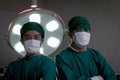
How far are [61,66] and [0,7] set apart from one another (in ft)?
6.89

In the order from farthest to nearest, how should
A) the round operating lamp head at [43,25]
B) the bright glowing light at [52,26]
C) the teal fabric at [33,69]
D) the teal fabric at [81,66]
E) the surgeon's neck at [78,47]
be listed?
the bright glowing light at [52,26]
the round operating lamp head at [43,25]
the surgeon's neck at [78,47]
the teal fabric at [81,66]
the teal fabric at [33,69]

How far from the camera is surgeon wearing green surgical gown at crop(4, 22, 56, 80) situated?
71.7 inches

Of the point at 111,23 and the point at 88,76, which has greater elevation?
the point at 111,23

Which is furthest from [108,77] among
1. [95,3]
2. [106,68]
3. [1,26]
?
[1,26]

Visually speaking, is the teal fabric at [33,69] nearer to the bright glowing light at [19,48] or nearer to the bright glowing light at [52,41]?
the bright glowing light at [19,48]

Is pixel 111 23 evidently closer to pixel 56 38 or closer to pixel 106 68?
pixel 56 38

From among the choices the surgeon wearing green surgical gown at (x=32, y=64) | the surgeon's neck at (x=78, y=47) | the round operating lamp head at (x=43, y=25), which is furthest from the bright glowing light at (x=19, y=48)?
the surgeon's neck at (x=78, y=47)

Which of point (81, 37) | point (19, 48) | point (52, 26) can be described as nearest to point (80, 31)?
point (81, 37)

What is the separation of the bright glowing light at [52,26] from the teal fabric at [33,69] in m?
0.57

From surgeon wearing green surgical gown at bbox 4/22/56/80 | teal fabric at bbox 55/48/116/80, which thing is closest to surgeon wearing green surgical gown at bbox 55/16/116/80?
teal fabric at bbox 55/48/116/80

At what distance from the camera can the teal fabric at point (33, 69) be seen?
1815mm

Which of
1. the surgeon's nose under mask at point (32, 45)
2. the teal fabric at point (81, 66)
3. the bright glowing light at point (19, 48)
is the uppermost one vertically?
the surgeon's nose under mask at point (32, 45)

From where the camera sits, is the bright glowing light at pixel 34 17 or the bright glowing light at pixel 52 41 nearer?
the bright glowing light at pixel 34 17

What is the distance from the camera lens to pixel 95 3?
143 inches
